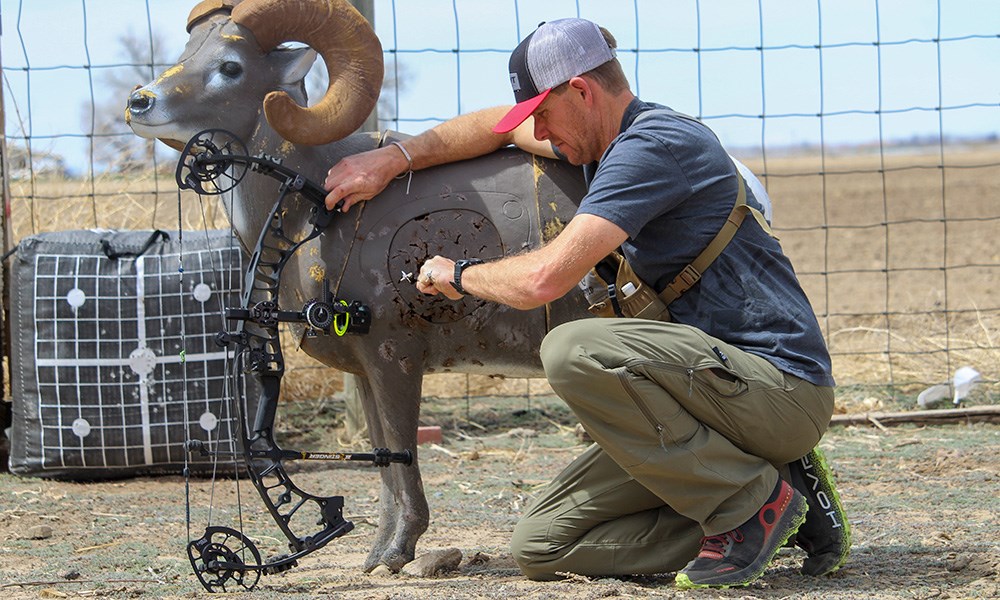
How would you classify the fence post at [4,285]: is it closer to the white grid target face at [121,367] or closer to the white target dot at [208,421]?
the white grid target face at [121,367]

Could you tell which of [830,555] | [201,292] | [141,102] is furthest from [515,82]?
[201,292]

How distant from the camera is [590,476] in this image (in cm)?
403

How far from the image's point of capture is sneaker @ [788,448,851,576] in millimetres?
3773

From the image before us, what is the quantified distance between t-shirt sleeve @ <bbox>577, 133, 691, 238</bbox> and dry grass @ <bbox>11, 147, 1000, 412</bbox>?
1266 millimetres

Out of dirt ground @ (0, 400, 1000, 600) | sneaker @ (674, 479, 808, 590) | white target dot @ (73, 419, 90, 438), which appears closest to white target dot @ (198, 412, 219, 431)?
dirt ground @ (0, 400, 1000, 600)

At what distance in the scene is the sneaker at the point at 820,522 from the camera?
3.77 metres

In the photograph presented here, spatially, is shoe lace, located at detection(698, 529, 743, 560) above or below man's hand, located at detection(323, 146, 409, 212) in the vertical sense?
below

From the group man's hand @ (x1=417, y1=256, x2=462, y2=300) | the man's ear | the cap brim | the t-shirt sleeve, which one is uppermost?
the man's ear

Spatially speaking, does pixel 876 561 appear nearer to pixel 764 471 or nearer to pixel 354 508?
pixel 764 471

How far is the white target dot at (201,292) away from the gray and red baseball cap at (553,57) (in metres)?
2.71

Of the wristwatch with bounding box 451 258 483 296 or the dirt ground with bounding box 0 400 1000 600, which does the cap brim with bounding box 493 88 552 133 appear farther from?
the dirt ground with bounding box 0 400 1000 600

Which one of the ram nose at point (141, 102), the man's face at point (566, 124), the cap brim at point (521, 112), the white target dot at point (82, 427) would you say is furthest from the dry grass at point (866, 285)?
the white target dot at point (82, 427)

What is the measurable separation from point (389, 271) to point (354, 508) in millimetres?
1689

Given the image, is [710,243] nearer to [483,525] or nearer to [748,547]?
[748,547]
